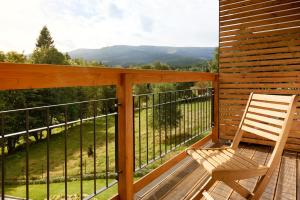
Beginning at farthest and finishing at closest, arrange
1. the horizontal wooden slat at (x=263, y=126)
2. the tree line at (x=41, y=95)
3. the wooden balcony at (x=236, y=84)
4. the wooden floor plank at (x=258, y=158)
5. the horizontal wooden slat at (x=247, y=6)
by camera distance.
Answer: the tree line at (x=41, y=95)
the horizontal wooden slat at (x=247, y=6)
the wooden floor plank at (x=258, y=158)
the wooden balcony at (x=236, y=84)
the horizontal wooden slat at (x=263, y=126)

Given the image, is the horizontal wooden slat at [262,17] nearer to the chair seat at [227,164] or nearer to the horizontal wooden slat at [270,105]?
the horizontal wooden slat at [270,105]

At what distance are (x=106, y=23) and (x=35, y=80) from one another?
89339 mm

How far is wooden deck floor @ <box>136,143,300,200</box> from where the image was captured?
7.66 feet

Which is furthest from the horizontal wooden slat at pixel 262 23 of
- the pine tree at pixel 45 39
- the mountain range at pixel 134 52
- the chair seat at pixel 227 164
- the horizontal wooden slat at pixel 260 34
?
the mountain range at pixel 134 52

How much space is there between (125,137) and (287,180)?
1864 mm

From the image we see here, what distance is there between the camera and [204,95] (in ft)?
13.5

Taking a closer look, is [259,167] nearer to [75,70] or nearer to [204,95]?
[75,70]

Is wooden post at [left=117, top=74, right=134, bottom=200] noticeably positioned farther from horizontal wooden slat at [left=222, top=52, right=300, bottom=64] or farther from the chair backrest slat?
horizontal wooden slat at [left=222, top=52, right=300, bottom=64]

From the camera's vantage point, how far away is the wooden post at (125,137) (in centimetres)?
206

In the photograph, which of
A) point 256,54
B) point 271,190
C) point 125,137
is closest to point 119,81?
point 125,137

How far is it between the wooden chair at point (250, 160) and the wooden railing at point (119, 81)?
56 centimetres

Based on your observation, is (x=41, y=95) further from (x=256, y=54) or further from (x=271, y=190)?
(x=271, y=190)

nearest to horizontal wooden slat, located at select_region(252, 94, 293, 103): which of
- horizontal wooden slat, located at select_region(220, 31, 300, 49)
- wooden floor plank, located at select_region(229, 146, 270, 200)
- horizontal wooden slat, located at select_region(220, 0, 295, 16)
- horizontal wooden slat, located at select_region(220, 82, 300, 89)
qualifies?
wooden floor plank, located at select_region(229, 146, 270, 200)

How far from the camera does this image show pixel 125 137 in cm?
208
